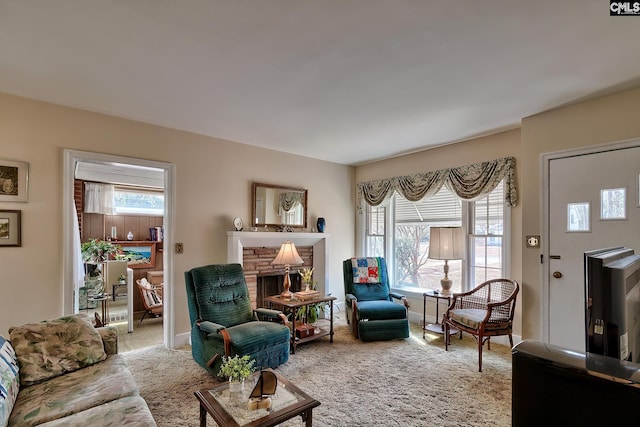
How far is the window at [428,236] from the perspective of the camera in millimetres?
3984

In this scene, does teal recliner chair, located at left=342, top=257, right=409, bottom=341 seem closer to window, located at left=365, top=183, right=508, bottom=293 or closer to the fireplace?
window, located at left=365, top=183, right=508, bottom=293

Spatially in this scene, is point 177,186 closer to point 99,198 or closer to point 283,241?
point 283,241

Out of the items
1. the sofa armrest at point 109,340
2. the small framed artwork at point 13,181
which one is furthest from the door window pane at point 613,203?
the small framed artwork at point 13,181

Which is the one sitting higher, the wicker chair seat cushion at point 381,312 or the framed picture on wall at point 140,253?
the framed picture on wall at point 140,253

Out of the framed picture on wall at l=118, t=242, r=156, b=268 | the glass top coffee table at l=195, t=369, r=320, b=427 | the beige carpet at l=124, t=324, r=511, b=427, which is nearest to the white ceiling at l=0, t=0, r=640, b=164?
the glass top coffee table at l=195, t=369, r=320, b=427

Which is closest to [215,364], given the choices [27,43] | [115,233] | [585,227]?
[27,43]

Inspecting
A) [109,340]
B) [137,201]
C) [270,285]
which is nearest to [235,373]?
[109,340]

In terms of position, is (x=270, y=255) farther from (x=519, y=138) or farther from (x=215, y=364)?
(x=519, y=138)

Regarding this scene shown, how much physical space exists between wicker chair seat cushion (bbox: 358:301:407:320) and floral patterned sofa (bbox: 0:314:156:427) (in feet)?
8.40

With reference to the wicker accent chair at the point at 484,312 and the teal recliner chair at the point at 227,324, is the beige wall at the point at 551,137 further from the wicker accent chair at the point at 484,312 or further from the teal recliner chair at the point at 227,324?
the teal recliner chair at the point at 227,324

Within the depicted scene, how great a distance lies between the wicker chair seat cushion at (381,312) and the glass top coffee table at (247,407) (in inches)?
78.8

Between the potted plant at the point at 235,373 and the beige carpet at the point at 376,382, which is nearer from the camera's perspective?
the potted plant at the point at 235,373

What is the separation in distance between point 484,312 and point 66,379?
379cm

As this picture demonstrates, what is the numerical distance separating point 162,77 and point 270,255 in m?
2.76
